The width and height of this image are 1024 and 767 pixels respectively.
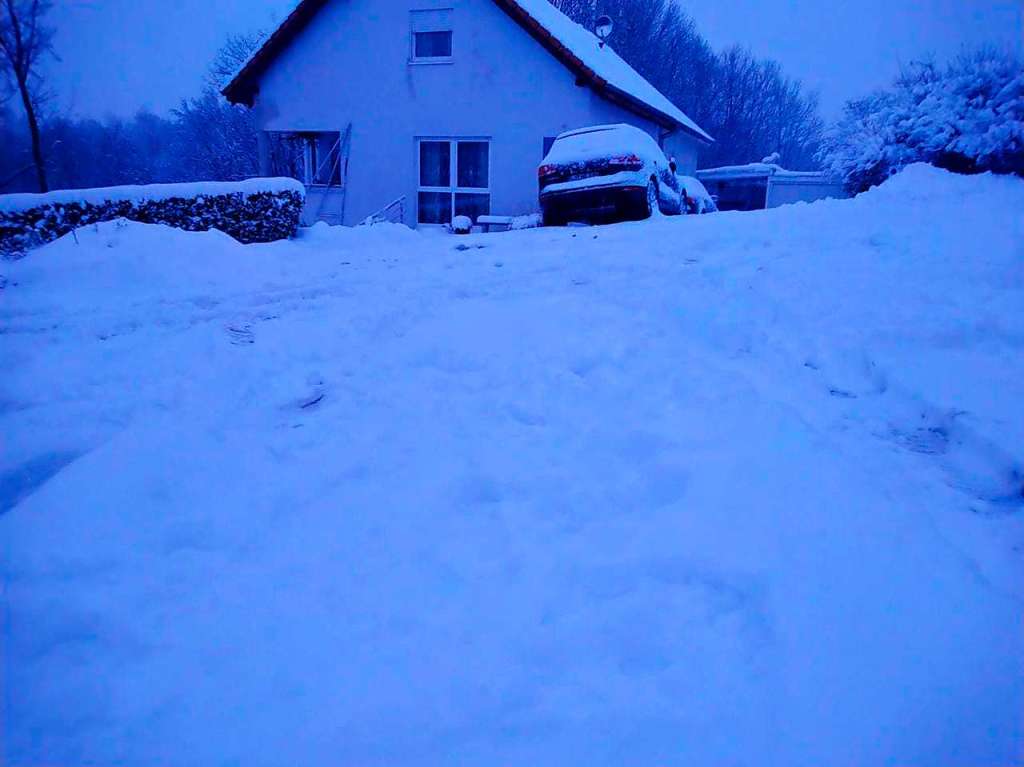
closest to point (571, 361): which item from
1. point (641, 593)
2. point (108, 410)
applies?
point (641, 593)

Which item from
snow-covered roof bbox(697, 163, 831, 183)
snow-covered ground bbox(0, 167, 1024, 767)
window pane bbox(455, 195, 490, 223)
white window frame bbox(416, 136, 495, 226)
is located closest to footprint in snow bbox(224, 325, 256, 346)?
snow-covered ground bbox(0, 167, 1024, 767)

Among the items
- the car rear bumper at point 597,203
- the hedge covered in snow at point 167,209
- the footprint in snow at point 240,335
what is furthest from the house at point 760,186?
the footprint in snow at point 240,335

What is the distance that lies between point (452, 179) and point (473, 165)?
0.65m

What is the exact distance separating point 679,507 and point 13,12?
12.3m

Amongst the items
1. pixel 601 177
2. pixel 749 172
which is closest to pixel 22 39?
pixel 601 177

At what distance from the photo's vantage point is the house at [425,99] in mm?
13508

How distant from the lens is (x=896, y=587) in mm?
2047

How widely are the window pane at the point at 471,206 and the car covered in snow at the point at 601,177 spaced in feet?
15.1

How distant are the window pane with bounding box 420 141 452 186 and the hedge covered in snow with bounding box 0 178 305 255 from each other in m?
5.33

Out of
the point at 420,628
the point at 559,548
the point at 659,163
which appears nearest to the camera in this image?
the point at 420,628

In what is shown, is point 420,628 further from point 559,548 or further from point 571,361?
point 571,361

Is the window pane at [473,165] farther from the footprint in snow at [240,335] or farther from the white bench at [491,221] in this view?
the footprint in snow at [240,335]

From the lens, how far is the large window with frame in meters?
14.4

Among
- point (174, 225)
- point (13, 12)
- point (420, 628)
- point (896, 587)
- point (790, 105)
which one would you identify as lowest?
point (420, 628)
